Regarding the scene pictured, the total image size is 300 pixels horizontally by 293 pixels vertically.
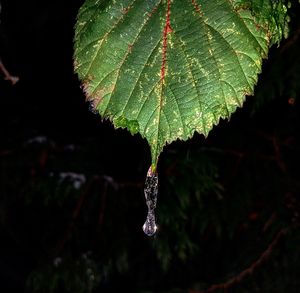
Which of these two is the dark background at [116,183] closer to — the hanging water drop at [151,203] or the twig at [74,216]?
the twig at [74,216]

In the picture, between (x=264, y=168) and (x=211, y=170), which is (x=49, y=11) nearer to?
(x=211, y=170)

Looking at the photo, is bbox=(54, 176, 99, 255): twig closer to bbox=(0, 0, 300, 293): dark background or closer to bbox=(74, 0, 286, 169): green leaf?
bbox=(0, 0, 300, 293): dark background

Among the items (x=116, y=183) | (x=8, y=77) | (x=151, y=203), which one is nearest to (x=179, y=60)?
(x=151, y=203)

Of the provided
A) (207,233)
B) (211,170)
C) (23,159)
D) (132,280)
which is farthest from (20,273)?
(211,170)

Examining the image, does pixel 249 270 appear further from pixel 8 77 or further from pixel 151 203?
pixel 8 77

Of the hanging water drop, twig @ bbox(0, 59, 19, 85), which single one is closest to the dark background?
twig @ bbox(0, 59, 19, 85)
